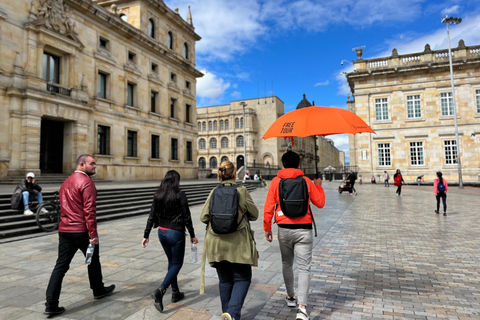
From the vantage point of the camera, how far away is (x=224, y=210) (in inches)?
119

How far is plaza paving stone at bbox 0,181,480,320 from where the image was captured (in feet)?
11.8

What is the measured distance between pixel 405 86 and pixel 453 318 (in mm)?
35246

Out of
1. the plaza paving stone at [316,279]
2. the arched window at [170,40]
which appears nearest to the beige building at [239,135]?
the arched window at [170,40]

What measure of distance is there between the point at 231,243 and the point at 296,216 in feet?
2.68

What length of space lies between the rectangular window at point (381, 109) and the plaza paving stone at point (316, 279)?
93.0 feet

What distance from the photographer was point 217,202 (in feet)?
10.2

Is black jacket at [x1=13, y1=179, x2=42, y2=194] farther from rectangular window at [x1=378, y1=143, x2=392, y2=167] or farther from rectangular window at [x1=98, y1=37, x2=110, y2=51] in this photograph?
rectangular window at [x1=378, y1=143, x2=392, y2=167]

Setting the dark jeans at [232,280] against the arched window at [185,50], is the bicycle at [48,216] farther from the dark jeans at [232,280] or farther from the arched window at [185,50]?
the arched window at [185,50]

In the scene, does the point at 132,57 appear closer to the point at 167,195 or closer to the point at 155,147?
the point at 155,147

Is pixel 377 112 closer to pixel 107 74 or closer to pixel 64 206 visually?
pixel 107 74

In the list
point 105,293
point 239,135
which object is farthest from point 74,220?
point 239,135

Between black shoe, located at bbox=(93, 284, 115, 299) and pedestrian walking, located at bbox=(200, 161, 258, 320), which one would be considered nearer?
pedestrian walking, located at bbox=(200, 161, 258, 320)

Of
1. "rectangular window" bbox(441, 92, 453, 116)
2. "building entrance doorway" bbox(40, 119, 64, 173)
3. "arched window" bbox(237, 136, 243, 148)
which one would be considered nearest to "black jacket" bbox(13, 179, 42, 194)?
"building entrance doorway" bbox(40, 119, 64, 173)

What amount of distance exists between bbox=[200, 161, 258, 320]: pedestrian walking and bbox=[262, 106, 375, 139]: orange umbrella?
1394 millimetres
